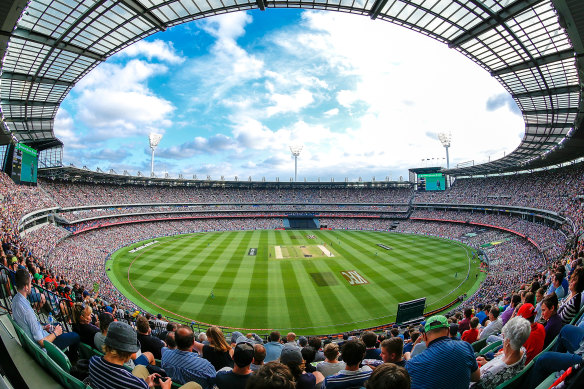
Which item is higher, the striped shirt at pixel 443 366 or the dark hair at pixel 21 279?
the dark hair at pixel 21 279

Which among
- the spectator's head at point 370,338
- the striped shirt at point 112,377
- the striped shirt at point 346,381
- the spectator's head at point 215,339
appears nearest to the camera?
the striped shirt at point 112,377

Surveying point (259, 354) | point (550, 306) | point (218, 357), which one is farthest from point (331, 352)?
point (550, 306)

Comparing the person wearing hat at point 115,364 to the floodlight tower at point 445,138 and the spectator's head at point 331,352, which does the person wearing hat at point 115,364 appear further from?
the floodlight tower at point 445,138

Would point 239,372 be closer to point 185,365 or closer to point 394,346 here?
point 185,365

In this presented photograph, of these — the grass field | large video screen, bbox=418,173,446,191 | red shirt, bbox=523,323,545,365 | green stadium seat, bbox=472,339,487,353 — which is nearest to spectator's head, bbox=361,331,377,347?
green stadium seat, bbox=472,339,487,353

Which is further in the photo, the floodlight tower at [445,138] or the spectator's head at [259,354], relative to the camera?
the floodlight tower at [445,138]

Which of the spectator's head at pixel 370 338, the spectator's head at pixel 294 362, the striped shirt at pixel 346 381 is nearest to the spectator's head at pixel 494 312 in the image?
the spectator's head at pixel 370 338

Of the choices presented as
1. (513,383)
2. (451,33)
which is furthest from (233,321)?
(451,33)
